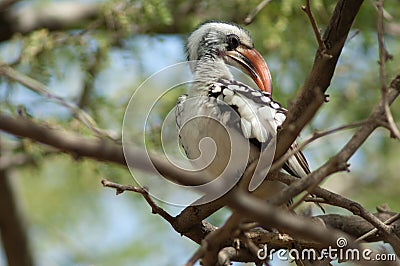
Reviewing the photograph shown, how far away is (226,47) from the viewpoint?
3.36 meters

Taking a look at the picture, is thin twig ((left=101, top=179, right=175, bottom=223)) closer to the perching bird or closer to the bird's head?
the perching bird

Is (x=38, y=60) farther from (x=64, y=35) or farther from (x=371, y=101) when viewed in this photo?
(x=371, y=101)

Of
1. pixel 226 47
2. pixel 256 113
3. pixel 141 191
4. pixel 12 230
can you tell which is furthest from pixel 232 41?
pixel 12 230

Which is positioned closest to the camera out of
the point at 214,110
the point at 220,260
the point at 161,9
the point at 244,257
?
the point at 220,260

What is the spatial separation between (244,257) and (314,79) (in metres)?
0.74

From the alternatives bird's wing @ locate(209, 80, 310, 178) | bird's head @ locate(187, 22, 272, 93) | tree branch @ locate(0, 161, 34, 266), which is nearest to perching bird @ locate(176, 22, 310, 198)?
bird's wing @ locate(209, 80, 310, 178)

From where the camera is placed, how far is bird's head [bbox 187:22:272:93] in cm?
327

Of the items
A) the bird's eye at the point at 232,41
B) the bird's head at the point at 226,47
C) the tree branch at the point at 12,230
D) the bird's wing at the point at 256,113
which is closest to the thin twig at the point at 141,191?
the bird's wing at the point at 256,113

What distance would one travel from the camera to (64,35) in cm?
441

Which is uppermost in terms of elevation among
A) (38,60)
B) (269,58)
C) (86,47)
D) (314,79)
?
(269,58)

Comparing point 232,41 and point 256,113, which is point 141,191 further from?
point 232,41

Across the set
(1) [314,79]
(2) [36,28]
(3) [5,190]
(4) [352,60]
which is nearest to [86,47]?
(2) [36,28]

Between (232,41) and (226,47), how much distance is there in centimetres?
4

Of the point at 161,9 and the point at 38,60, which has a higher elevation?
the point at 161,9
